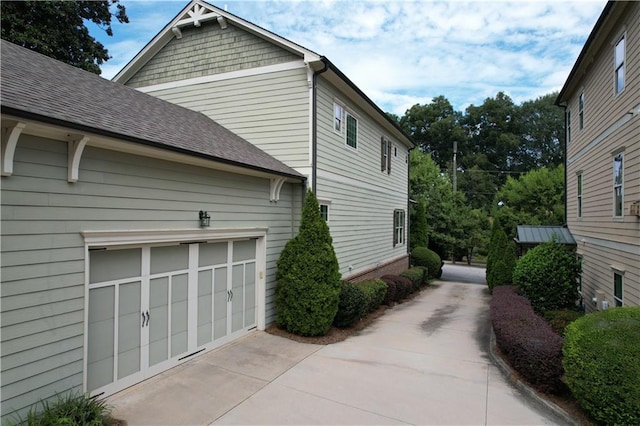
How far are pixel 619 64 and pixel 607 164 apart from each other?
257 cm

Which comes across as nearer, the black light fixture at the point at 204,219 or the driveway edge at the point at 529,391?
the driveway edge at the point at 529,391

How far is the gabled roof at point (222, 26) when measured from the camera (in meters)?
9.53

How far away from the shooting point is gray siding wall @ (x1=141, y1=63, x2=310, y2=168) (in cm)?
982

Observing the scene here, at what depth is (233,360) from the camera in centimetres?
679

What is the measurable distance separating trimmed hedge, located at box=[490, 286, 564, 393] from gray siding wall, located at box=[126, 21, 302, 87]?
814cm

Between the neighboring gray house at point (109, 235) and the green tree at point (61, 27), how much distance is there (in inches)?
440

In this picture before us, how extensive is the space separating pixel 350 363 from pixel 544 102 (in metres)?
56.9

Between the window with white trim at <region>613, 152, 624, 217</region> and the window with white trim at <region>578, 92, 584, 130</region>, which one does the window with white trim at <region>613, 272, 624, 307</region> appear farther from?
the window with white trim at <region>578, 92, 584, 130</region>

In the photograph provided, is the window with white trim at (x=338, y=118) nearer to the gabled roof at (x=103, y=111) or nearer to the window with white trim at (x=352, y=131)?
the window with white trim at (x=352, y=131)

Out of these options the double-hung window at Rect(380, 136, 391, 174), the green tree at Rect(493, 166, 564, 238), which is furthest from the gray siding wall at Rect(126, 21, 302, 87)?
the green tree at Rect(493, 166, 564, 238)

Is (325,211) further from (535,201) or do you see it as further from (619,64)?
(535,201)

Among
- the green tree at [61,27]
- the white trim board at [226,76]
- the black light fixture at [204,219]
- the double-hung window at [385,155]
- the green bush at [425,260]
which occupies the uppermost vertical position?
the green tree at [61,27]

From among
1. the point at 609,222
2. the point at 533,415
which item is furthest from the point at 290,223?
the point at 609,222

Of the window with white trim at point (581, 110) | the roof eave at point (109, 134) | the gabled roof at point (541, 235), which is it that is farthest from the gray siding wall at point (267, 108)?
the gabled roof at point (541, 235)
